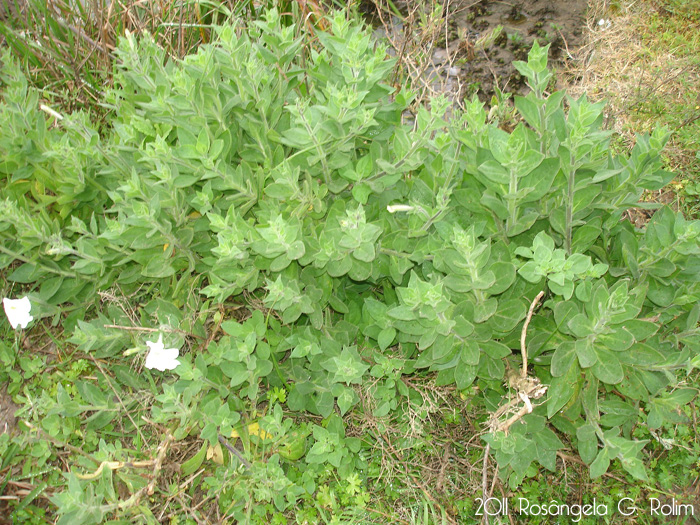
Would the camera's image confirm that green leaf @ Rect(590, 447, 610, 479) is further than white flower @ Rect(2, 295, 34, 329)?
No

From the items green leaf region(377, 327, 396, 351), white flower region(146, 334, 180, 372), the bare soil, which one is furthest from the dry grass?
white flower region(146, 334, 180, 372)

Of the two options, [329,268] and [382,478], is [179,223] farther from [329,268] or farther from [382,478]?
[382,478]

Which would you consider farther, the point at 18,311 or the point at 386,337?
the point at 18,311

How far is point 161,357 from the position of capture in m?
2.05

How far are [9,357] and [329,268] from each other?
1659mm

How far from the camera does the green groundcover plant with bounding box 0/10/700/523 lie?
1.88 metres

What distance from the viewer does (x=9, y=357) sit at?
256 cm

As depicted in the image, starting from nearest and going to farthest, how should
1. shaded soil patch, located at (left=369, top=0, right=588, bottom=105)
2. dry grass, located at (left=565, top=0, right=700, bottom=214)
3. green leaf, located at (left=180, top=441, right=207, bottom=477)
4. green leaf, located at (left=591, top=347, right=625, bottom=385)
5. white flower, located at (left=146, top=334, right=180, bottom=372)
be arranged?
green leaf, located at (left=591, top=347, right=625, bottom=385), white flower, located at (left=146, top=334, right=180, bottom=372), green leaf, located at (left=180, top=441, right=207, bottom=477), dry grass, located at (left=565, top=0, right=700, bottom=214), shaded soil patch, located at (left=369, top=0, right=588, bottom=105)

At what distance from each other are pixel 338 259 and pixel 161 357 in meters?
0.76

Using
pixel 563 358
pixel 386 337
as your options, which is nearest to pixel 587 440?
pixel 563 358

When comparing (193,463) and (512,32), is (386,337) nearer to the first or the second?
(193,463)

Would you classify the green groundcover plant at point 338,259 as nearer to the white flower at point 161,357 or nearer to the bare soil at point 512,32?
the white flower at point 161,357

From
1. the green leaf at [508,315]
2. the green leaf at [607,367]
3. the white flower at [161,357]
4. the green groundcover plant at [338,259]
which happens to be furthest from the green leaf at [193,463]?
the green leaf at [607,367]

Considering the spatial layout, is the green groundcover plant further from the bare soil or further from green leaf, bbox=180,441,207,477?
the bare soil
